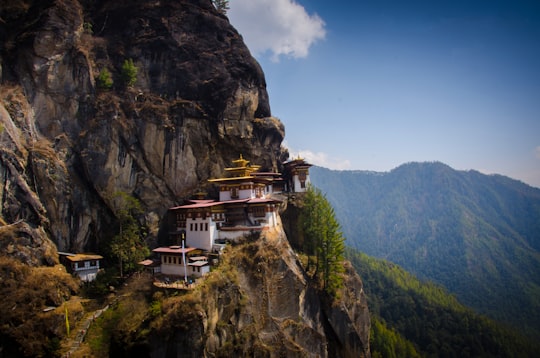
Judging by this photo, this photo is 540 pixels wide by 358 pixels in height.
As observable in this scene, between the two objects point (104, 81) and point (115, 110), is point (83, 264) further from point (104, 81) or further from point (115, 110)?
point (104, 81)

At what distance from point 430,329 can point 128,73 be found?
101257 mm

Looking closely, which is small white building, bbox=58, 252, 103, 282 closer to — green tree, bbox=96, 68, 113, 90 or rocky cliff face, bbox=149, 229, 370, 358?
rocky cliff face, bbox=149, 229, 370, 358

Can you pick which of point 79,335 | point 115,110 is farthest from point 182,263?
point 115,110

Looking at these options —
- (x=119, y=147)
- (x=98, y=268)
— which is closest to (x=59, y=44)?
(x=119, y=147)

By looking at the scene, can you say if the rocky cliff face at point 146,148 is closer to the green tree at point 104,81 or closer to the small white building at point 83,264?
the green tree at point 104,81

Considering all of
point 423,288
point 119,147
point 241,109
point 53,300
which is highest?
point 241,109

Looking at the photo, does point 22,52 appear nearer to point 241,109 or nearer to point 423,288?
point 241,109

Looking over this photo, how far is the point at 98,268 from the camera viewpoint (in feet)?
126

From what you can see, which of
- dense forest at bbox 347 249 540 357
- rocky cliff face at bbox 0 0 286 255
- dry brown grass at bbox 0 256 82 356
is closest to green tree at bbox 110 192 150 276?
rocky cliff face at bbox 0 0 286 255

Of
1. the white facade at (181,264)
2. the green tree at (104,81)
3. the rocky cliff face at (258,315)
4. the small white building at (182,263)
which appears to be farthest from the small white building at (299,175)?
the green tree at (104,81)

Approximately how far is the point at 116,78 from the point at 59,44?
7547mm

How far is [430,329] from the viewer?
3917 inches

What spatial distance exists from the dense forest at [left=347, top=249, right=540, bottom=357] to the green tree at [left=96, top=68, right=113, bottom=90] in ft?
213

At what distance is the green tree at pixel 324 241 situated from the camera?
4266 cm
